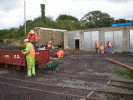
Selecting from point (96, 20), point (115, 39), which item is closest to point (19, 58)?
point (115, 39)

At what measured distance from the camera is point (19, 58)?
804 centimetres

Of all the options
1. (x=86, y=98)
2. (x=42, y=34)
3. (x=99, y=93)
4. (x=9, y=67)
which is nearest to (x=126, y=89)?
(x=99, y=93)

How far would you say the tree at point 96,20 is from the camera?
1844 inches

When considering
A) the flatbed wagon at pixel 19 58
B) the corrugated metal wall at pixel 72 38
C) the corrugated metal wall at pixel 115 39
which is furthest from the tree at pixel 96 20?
the flatbed wagon at pixel 19 58

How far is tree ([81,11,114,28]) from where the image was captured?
46844 millimetres

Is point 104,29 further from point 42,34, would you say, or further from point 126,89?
point 126,89

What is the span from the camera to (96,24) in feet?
154

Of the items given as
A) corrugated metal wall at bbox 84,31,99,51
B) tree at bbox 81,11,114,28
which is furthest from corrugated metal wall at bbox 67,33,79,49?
tree at bbox 81,11,114,28

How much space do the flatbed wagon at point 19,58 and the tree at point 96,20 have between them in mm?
39902

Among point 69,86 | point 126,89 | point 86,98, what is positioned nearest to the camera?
point 86,98

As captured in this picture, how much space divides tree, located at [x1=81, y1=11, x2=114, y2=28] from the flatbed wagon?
39.9 metres

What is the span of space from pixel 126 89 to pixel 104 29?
54.1ft

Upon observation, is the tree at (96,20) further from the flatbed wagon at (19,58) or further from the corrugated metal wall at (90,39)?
the flatbed wagon at (19,58)

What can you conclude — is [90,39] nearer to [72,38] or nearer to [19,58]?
[72,38]
